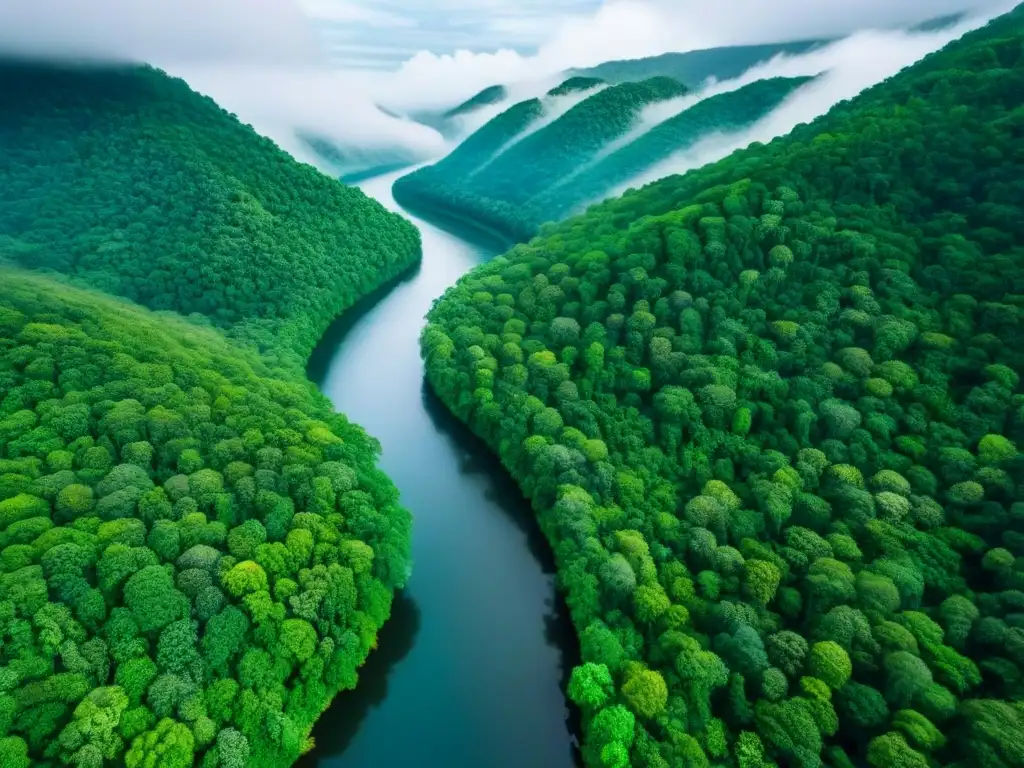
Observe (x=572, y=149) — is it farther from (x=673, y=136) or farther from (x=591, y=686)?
(x=591, y=686)

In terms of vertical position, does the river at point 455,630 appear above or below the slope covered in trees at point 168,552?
below

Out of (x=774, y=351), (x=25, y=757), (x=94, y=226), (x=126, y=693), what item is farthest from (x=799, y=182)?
(x=94, y=226)

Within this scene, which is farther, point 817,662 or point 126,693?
point 817,662

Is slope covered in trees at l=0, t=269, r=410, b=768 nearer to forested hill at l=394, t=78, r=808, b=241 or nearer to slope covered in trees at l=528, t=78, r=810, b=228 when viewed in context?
forested hill at l=394, t=78, r=808, b=241

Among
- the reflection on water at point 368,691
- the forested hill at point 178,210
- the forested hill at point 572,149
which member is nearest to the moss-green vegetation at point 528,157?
the forested hill at point 572,149

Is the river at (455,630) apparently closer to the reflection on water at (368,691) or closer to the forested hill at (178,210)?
the reflection on water at (368,691)

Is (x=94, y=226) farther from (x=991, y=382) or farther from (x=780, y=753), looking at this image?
(x=991, y=382)
